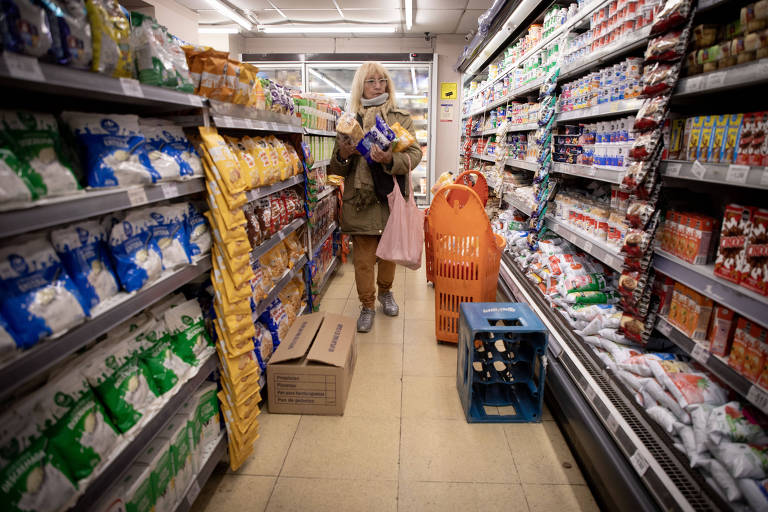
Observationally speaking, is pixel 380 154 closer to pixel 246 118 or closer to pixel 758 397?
pixel 246 118

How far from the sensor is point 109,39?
3.73ft

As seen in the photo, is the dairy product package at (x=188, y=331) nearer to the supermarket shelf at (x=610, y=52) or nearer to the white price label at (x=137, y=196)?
the white price label at (x=137, y=196)

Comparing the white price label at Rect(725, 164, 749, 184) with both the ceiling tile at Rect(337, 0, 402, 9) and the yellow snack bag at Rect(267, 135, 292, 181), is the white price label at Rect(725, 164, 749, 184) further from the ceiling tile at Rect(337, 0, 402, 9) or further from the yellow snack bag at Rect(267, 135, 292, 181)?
the ceiling tile at Rect(337, 0, 402, 9)

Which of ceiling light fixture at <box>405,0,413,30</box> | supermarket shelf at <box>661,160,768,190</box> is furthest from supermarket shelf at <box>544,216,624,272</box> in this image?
ceiling light fixture at <box>405,0,413,30</box>

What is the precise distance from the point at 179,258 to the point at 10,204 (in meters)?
0.67

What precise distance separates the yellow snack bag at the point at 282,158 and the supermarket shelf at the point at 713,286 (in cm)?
207

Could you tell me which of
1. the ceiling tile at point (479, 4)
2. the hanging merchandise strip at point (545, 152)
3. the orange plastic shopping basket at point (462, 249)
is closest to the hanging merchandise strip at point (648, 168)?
the orange plastic shopping basket at point (462, 249)

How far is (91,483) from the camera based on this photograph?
1126 millimetres

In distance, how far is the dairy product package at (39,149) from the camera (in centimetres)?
101

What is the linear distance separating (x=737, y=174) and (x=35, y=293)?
83.7 inches

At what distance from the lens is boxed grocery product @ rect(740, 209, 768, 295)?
53.4 inches

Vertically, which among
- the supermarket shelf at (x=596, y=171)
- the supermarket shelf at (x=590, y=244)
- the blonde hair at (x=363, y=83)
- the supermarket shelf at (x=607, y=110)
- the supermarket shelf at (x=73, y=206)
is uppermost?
the blonde hair at (x=363, y=83)

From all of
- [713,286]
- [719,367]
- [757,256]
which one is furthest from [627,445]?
[757,256]

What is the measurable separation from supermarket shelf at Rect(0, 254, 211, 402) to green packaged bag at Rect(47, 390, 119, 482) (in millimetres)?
146
